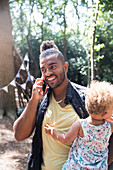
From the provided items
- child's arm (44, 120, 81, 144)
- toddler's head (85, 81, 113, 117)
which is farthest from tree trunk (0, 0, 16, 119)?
toddler's head (85, 81, 113, 117)

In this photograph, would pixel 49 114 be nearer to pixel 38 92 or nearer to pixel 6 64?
pixel 38 92

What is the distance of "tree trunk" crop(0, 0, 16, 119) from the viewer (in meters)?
6.54

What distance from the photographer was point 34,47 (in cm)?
2052

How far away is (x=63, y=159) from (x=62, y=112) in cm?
41

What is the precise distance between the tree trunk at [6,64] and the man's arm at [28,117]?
4952 millimetres

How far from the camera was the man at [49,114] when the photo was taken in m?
1.65

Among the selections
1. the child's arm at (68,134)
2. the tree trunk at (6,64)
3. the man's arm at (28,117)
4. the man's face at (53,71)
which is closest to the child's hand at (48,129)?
the child's arm at (68,134)

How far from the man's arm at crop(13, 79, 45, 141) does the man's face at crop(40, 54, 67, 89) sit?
12 centimetres

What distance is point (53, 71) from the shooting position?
69.6 inches

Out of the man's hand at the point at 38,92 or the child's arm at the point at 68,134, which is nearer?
the child's arm at the point at 68,134

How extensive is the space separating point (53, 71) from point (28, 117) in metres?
0.49

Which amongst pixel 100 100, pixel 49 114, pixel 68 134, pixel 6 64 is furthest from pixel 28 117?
pixel 6 64

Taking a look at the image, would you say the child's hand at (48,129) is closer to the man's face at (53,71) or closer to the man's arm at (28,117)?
the man's arm at (28,117)

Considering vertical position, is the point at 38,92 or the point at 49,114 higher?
the point at 38,92
